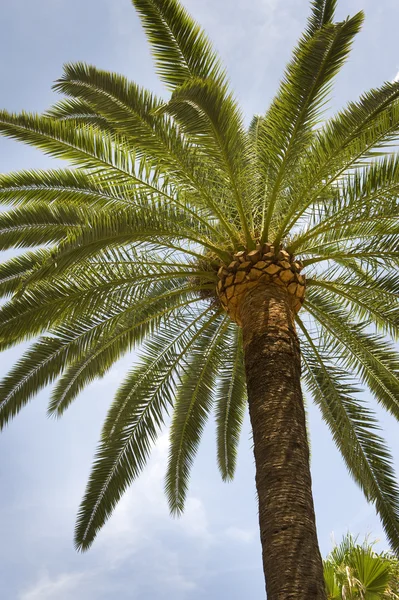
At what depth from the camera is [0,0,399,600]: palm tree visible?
6941 millimetres

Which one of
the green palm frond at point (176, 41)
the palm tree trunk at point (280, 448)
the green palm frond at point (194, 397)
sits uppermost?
the green palm frond at point (176, 41)

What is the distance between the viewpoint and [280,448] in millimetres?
6117

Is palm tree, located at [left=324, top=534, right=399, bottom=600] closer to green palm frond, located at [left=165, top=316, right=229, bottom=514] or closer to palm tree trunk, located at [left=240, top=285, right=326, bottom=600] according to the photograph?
green palm frond, located at [left=165, top=316, right=229, bottom=514]

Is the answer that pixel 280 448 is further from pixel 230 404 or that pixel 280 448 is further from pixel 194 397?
pixel 230 404

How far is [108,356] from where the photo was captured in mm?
9711

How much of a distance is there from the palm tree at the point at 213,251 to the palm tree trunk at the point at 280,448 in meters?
0.02

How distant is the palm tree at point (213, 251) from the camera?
273 inches

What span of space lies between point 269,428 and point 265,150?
341cm

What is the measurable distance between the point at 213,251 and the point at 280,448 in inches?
121

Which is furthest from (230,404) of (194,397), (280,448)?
(280,448)

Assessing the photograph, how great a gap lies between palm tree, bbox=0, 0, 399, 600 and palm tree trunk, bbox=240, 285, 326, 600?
0.06 feet

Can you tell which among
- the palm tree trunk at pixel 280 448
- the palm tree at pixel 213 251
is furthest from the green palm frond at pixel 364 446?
the palm tree trunk at pixel 280 448

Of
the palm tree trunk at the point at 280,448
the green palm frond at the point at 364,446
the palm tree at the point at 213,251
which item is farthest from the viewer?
the green palm frond at the point at 364,446

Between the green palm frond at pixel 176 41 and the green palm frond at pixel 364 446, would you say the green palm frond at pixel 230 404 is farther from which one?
the green palm frond at pixel 176 41
